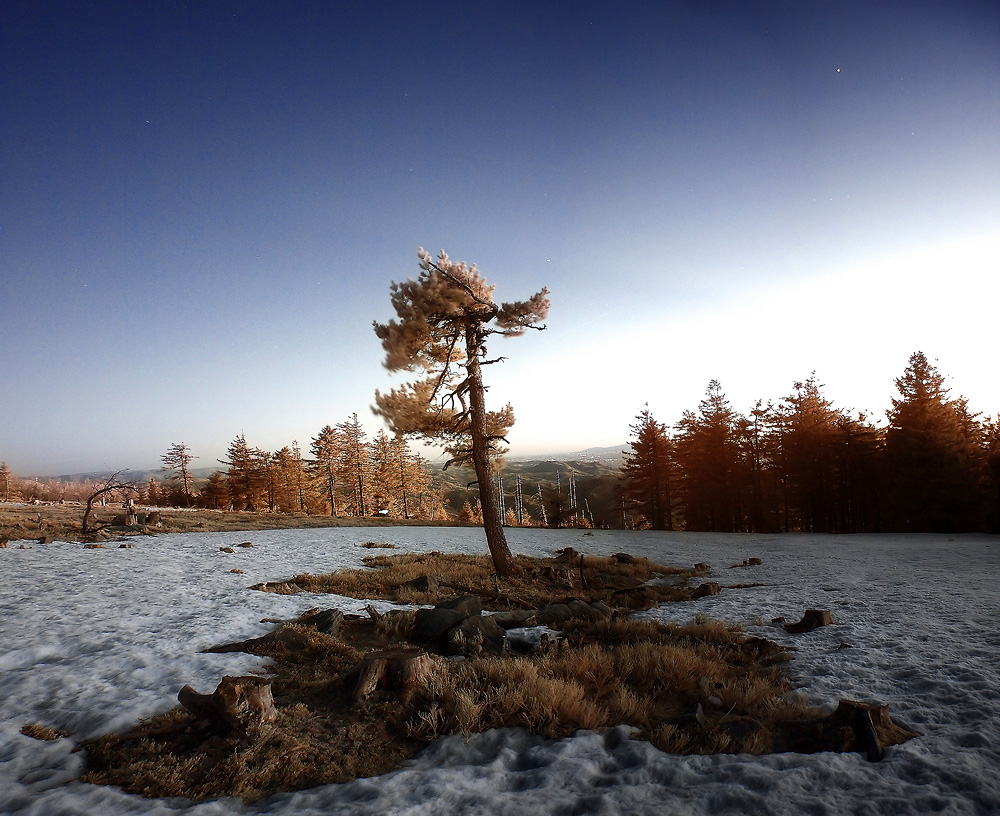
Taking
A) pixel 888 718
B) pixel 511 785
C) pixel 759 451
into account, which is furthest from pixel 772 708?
pixel 759 451

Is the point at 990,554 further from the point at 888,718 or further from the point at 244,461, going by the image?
the point at 244,461

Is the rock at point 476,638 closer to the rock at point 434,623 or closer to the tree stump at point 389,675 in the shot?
the rock at point 434,623

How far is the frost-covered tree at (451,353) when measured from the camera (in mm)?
13328

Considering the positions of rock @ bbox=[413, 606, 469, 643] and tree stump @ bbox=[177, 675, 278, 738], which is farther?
rock @ bbox=[413, 606, 469, 643]

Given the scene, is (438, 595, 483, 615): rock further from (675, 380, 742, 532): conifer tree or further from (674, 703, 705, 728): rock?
(675, 380, 742, 532): conifer tree

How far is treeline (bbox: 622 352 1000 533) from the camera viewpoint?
27.1 m

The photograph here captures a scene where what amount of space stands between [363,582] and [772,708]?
1050 cm

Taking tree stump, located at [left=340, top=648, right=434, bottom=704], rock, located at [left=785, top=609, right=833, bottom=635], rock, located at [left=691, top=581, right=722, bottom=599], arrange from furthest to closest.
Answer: rock, located at [left=691, top=581, right=722, bottom=599] → rock, located at [left=785, top=609, right=833, bottom=635] → tree stump, located at [left=340, top=648, right=434, bottom=704]

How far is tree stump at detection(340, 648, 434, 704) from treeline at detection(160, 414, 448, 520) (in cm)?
4879

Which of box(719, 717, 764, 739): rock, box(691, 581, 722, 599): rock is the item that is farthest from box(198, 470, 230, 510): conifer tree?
box(719, 717, 764, 739): rock

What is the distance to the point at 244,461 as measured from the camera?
182 ft

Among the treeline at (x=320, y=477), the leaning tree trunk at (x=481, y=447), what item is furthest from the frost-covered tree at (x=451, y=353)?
the treeline at (x=320, y=477)

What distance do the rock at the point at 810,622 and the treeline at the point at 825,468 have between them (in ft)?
93.2

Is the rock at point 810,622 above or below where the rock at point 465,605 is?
below
